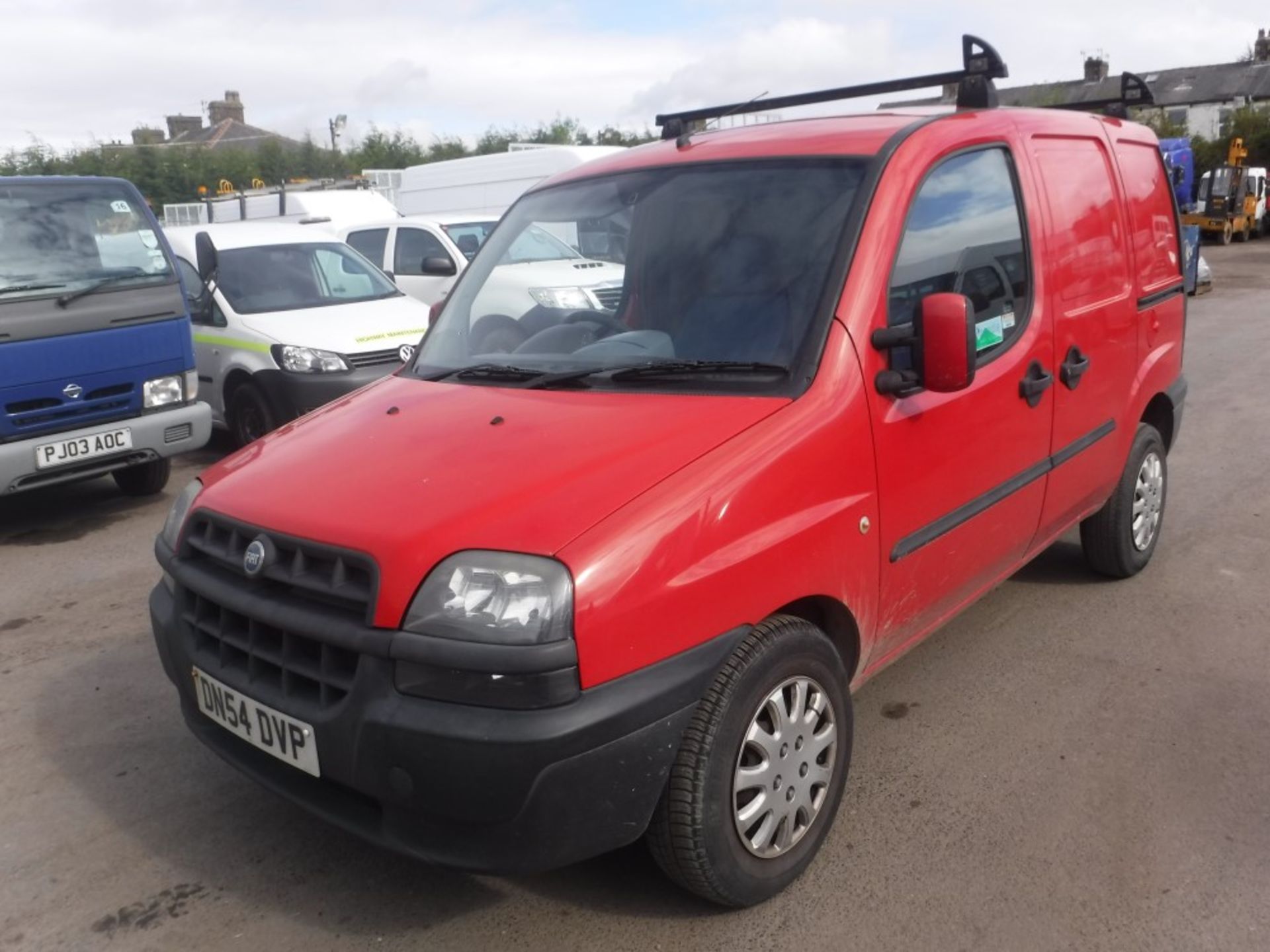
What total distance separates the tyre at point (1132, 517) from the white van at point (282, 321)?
4627 mm

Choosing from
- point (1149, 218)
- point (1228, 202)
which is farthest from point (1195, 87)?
point (1149, 218)

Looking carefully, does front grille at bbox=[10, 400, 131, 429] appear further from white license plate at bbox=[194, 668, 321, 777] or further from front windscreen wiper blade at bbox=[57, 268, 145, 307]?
white license plate at bbox=[194, 668, 321, 777]

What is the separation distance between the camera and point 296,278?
9.03 metres

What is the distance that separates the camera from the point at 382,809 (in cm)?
260

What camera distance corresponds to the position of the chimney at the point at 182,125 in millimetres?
60812

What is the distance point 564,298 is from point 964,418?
135 centimetres

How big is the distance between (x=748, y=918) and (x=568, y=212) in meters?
2.41

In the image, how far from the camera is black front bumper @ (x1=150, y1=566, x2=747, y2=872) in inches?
93.2

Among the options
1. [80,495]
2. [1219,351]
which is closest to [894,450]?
[80,495]

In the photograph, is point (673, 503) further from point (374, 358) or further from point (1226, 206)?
point (1226, 206)

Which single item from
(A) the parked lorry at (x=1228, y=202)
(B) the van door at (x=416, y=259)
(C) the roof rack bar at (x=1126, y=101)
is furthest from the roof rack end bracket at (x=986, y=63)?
(A) the parked lorry at (x=1228, y=202)

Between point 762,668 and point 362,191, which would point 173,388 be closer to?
point 762,668

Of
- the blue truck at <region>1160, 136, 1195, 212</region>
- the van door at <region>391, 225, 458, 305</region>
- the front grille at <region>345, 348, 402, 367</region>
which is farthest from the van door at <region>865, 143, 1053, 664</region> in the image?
the blue truck at <region>1160, 136, 1195, 212</region>

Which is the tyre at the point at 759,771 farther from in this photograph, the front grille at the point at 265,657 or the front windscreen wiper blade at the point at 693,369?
the front grille at the point at 265,657
